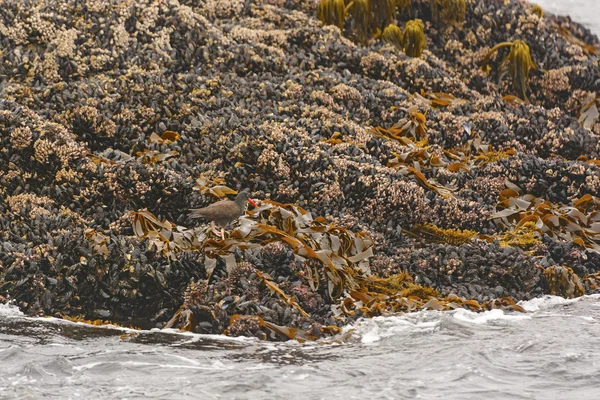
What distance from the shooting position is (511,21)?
11.6 m

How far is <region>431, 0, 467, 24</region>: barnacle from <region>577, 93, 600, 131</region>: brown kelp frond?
2186 mm

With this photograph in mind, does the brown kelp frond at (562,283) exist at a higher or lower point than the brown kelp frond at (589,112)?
lower

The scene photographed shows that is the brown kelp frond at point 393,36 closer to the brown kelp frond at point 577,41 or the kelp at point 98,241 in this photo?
the brown kelp frond at point 577,41

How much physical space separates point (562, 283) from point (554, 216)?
38.2 inches

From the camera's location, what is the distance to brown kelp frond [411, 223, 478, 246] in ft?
24.5

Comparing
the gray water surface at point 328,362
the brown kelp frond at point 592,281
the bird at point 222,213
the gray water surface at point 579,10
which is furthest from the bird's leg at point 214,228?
the gray water surface at point 579,10

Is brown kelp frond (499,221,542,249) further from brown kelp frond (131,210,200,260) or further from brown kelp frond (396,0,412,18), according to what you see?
brown kelp frond (396,0,412,18)

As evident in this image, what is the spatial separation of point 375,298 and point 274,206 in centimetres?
141

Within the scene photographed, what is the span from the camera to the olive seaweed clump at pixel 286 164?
6.36 meters

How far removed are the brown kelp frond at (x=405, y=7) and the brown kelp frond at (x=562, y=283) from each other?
5647 mm

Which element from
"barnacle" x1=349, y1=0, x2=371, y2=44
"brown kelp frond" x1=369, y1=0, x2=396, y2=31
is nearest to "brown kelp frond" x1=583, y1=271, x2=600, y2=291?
"barnacle" x1=349, y1=0, x2=371, y2=44

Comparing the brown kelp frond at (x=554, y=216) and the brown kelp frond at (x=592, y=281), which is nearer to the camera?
the brown kelp frond at (x=592, y=281)

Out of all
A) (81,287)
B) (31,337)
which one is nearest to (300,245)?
(81,287)

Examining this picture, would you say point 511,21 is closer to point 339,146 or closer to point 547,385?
point 339,146
